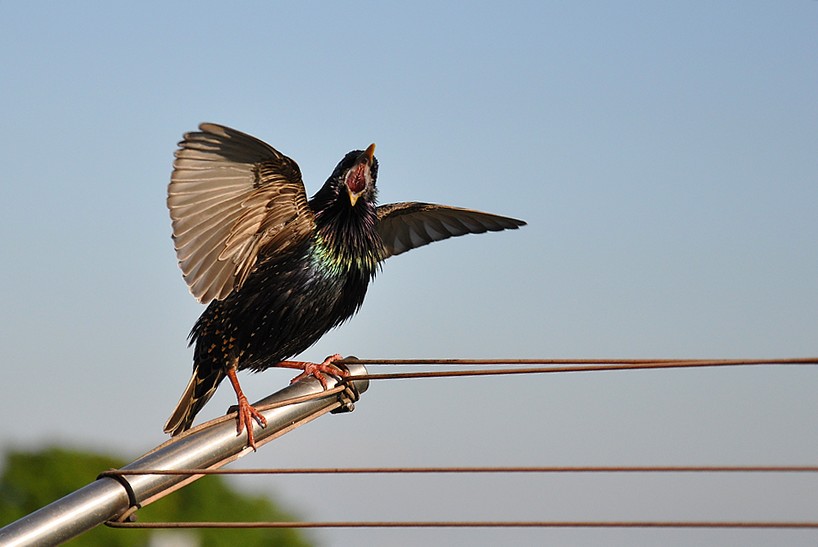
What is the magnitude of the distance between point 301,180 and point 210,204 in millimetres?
456

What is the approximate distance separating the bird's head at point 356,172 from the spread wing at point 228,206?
20 centimetres

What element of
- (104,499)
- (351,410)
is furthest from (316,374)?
(104,499)

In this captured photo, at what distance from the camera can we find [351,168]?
4.95 m

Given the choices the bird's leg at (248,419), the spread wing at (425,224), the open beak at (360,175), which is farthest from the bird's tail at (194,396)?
the bird's leg at (248,419)

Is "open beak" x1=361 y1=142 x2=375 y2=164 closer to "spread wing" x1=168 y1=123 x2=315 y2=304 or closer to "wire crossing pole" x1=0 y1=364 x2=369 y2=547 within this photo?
"spread wing" x1=168 y1=123 x2=315 y2=304

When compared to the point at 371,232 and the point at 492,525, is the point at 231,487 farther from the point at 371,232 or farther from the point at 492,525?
the point at 492,525

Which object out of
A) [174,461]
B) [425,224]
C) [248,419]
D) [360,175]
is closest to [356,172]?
[360,175]

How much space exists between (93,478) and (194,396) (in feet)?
84.3

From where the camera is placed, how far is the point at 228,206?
15.7 feet

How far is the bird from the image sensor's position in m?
4.66

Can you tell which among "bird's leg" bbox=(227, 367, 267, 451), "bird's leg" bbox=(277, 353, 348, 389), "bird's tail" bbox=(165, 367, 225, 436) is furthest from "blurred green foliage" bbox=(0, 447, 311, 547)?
"bird's leg" bbox=(227, 367, 267, 451)

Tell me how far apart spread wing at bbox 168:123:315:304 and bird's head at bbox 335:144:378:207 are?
20cm

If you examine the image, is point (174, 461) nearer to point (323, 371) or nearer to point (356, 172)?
point (323, 371)

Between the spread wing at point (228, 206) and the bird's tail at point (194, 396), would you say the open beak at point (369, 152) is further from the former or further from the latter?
the bird's tail at point (194, 396)
